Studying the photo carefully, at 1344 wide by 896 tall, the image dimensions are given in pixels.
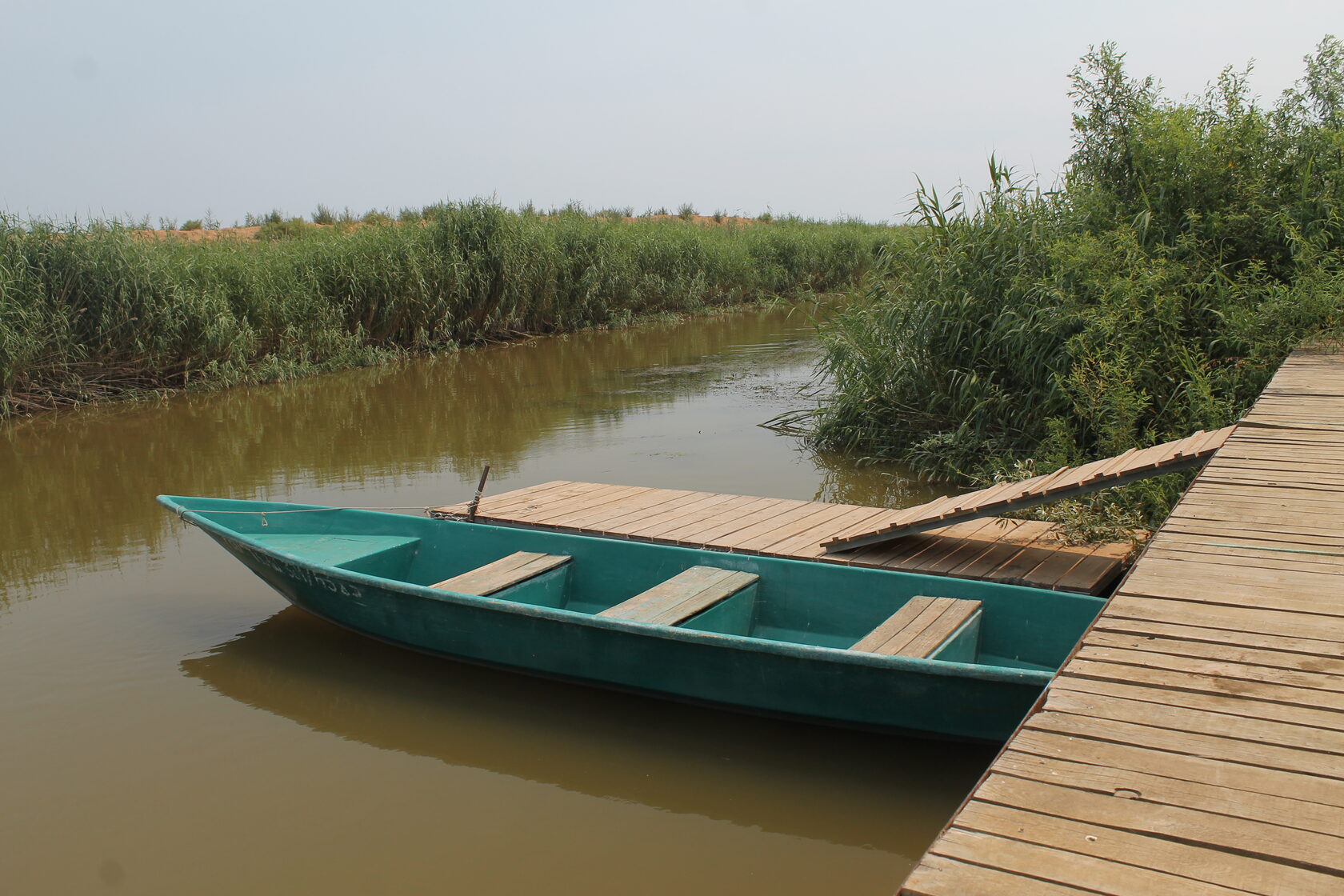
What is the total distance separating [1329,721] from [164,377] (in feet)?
46.7

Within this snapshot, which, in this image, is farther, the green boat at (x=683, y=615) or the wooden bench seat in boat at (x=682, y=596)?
the wooden bench seat in boat at (x=682, y=596)

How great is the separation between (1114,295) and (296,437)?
8.00 metres

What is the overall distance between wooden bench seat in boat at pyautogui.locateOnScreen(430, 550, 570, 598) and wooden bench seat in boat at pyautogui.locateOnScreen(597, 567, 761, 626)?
0.52 m

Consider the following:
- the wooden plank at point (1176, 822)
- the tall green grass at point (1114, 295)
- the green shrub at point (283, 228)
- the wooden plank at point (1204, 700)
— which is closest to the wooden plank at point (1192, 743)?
the wooden plank at point (1204, 700)

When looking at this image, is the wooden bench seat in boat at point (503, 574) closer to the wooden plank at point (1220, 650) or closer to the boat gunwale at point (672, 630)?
the boat gunwale at point (672, 630)

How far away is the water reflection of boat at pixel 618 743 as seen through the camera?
369 centimetres

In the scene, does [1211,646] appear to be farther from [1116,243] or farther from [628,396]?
[628,396]

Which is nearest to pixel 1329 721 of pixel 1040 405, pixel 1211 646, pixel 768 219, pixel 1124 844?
pixel 1211 646

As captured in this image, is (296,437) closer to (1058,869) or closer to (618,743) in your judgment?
(618,743)

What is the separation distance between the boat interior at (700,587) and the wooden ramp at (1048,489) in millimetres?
437

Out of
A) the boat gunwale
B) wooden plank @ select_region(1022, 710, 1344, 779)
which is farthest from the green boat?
wooden plank @ select_region(1022, 710, 1344, 779)

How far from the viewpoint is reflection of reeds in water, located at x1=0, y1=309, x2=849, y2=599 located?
7887 mm

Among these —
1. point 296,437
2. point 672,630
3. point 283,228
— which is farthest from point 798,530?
point 283,228

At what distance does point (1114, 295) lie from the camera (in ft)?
24.0
